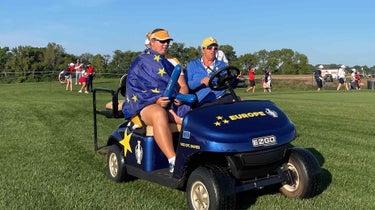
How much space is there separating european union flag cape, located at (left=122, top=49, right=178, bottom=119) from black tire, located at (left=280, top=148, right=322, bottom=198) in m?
1.51

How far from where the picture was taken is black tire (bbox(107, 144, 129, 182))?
17.5 ft

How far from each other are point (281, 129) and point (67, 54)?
79.2 metres

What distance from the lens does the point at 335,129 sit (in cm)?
966

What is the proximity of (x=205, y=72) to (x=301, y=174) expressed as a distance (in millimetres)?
2040

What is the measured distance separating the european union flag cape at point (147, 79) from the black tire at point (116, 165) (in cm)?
63

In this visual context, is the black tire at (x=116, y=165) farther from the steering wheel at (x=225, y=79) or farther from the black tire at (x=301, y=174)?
the black tire at (x=301, y=174)

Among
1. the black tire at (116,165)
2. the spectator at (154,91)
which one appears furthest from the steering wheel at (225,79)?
the black tire at (116,165)

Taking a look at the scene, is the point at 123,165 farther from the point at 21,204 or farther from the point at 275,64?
the point at 275,64

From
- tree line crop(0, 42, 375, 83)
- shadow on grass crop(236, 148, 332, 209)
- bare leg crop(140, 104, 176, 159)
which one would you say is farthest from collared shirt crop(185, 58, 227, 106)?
tree line crop(0, 42, 375, 83)

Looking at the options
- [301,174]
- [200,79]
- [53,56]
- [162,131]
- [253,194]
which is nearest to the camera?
[301,174]

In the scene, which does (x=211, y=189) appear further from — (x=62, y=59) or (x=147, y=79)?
(x=62, y=59)

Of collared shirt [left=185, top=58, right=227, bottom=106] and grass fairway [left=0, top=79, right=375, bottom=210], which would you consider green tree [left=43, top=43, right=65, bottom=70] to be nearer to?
grass fairway [left=0, top=79, right=375, bottom=210]

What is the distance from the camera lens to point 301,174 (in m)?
4.36

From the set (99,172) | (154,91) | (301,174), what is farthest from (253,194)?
(99,172)
